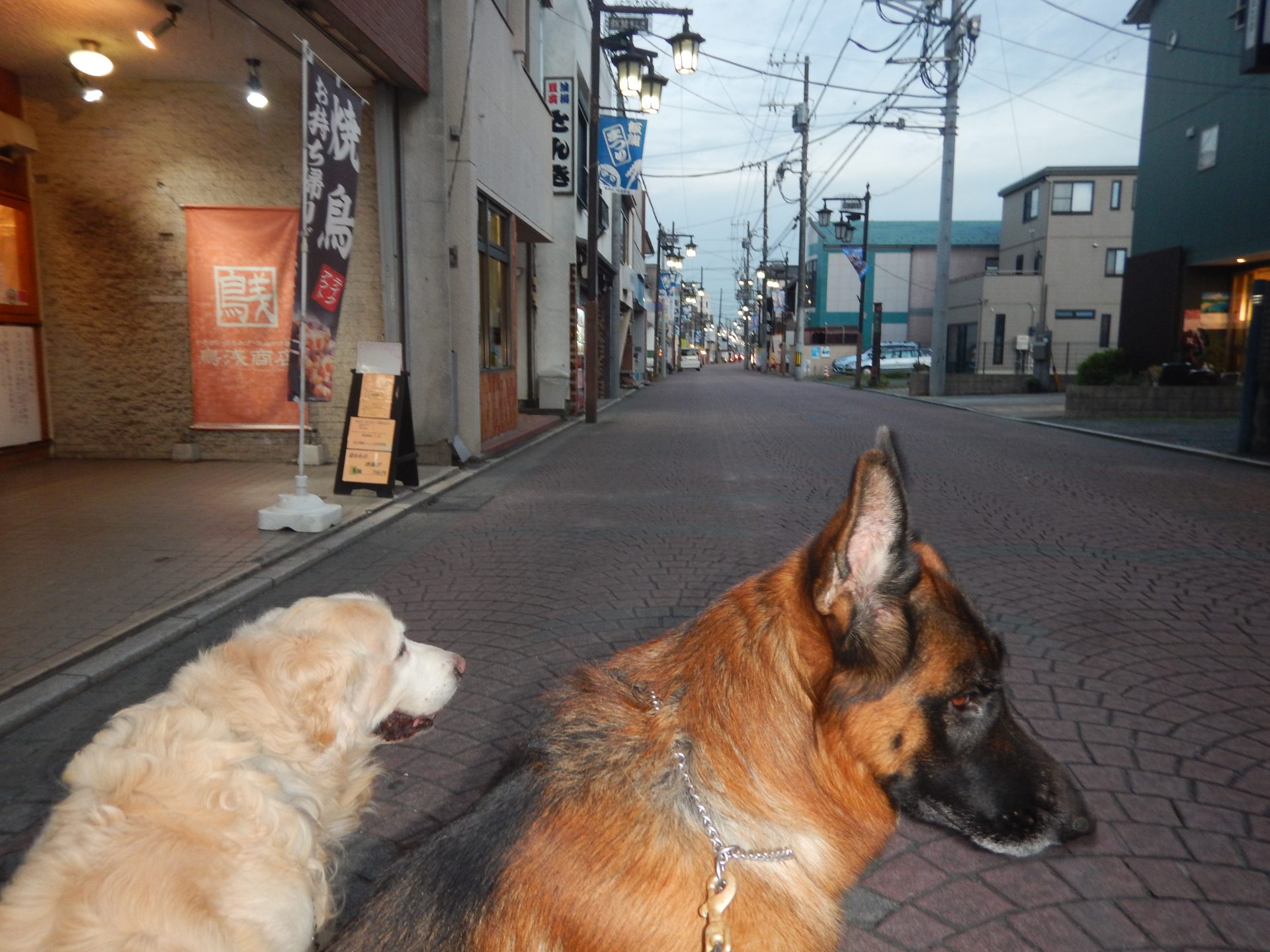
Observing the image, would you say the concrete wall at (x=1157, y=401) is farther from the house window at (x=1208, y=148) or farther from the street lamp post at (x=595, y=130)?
the street lamp post at (x=595, y=130)

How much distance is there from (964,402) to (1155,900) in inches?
1079

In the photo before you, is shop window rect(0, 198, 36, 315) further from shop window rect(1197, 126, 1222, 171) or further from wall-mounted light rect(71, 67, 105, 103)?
shop window rect(1197, 126, 1222, 171)

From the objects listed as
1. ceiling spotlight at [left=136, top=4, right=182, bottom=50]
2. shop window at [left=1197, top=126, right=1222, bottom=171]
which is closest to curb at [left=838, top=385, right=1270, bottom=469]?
shop window at [left=1197, top=126, right=1222, bottom=171]

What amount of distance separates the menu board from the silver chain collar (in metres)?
11.4

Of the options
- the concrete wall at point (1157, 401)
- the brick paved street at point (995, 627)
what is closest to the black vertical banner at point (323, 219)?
the brick paved street at point (995, 627)

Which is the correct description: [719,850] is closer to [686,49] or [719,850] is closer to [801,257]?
[686,49]

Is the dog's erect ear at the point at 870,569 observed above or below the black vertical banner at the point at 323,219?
below

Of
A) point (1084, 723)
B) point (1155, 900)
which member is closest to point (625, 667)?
point (1155, 900)

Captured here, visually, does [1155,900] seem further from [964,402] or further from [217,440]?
[964,402]

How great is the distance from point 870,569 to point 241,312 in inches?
438

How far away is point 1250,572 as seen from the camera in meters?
6.34

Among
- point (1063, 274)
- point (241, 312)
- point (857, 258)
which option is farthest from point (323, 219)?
point (1063, 274)

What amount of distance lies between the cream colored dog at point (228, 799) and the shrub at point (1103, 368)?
24.0 m

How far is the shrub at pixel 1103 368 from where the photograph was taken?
22.5 meters
